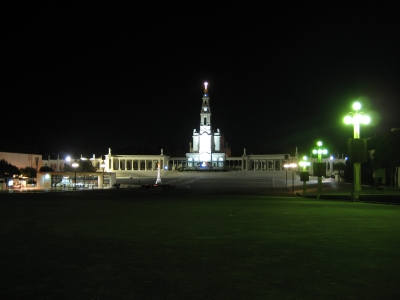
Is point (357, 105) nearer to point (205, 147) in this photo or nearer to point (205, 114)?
point (205, 147)

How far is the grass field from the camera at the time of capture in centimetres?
539

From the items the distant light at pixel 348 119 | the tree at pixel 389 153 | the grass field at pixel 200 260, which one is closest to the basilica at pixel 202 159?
the tree at pixel 389 153

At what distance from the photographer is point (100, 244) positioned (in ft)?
27.9

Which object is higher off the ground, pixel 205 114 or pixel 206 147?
pixel 205 114

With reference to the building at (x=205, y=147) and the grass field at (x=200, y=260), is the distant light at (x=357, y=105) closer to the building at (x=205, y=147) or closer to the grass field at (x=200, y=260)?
the grass field at (x=200, y=260)

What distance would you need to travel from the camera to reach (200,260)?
701 centimetres

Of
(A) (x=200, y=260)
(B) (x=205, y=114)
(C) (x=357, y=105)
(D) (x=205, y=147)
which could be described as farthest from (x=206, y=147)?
(A) (x=200, y=260)

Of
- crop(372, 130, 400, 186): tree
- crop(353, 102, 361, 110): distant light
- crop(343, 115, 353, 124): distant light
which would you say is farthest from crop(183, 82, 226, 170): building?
crop(353, 102, 361, 110): distant light

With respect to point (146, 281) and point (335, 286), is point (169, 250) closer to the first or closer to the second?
point (146, 281)

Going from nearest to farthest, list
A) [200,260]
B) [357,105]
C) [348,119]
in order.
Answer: [200,260] < [357,105] < [348,119]

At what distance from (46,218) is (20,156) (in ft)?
310

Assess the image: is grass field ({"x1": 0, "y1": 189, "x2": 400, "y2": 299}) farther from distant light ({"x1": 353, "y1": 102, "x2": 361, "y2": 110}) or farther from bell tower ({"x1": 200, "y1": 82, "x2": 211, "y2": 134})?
bell tower ({"x1": 200, "y1": 82, "x2": 211, "y2": 134})

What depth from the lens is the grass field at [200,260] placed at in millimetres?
5387

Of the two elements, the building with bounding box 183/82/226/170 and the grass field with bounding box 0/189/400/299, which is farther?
the building with bounding box 183/82/226/170
